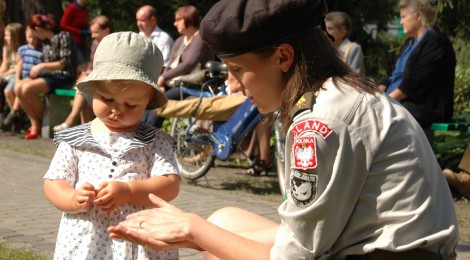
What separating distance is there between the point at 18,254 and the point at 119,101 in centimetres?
212

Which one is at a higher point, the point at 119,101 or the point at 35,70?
the point at 119,101

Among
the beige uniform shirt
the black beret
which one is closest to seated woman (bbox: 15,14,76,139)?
the black beret

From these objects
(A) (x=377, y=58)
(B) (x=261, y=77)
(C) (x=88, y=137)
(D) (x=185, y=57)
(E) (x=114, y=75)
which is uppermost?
(B) (x=261, y=77)

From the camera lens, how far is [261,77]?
2.57m

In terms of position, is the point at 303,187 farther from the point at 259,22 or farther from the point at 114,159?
the point at 114,159

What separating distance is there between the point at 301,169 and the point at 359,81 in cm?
37

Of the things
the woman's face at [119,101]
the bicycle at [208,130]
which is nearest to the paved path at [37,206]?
the bicycle at [208,130]

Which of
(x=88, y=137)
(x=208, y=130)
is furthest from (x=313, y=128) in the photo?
(x=208, y=130)

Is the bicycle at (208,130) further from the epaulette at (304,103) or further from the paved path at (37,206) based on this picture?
the epaulette at (304,103)

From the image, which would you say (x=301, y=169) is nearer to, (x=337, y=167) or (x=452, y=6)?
(x=337, y=167)

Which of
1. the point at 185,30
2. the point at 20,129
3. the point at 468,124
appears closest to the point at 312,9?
the point at 468,124

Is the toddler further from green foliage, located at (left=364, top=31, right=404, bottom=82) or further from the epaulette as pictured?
green foliage, located at (left=364, top=31, right=404, bottom=82)

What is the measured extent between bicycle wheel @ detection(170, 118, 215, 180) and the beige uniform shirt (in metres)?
5.94

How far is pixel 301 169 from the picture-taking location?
240cm
